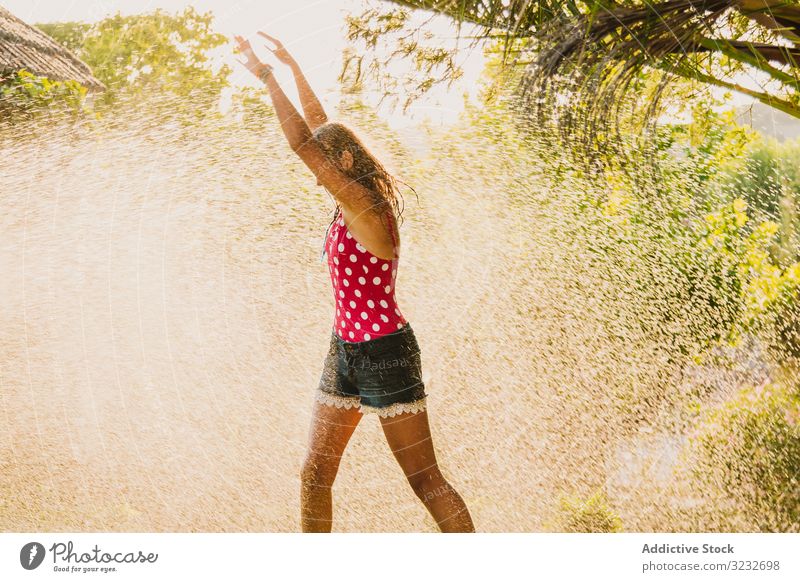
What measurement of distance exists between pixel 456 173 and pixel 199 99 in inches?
40.4

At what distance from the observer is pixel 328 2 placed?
9.52ft

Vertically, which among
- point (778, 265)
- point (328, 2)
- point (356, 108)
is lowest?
point (778, 265)

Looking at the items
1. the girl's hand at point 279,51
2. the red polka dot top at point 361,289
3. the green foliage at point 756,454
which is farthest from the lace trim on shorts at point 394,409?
the green foliage at point 756,454

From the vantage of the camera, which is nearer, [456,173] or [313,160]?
[313,160]

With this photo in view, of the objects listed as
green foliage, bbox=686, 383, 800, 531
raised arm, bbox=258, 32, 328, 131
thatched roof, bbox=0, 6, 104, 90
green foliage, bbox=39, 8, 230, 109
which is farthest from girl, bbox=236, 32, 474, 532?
green foliage, bbox=686, 383, 800, 531

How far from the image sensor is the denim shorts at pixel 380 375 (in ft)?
7.29

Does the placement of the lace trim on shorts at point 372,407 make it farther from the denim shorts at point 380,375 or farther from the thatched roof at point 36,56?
the thatched roof at point 36,56

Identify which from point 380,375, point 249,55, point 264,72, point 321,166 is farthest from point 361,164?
point 249,55

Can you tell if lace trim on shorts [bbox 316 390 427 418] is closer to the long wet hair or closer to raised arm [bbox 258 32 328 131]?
the long wet hair

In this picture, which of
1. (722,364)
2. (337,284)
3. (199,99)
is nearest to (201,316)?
(199,99)

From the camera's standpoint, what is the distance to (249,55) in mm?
2732

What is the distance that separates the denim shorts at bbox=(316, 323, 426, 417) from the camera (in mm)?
2223

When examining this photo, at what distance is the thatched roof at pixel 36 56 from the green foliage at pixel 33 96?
0.03 metres

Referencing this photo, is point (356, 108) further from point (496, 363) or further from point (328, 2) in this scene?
point (496, 363)
